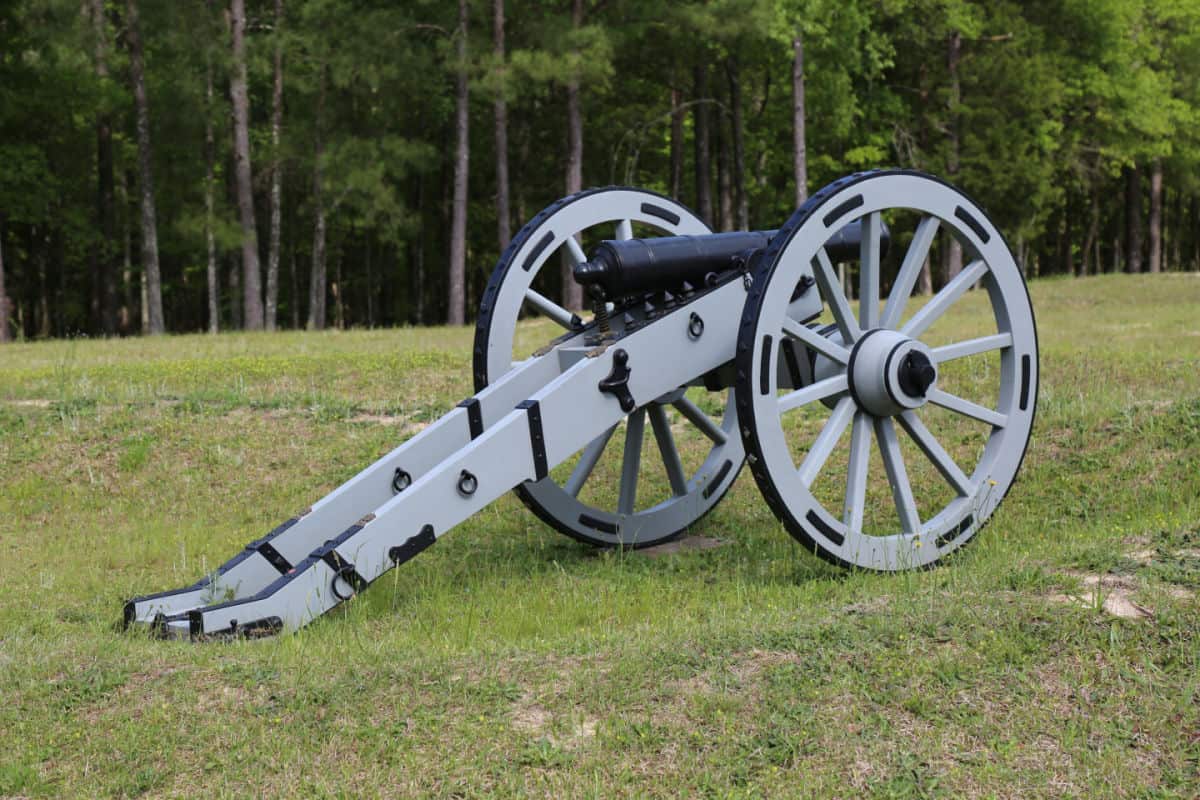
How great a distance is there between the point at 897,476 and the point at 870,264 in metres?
1.06

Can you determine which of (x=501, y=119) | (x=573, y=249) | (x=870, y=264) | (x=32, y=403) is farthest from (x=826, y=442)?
(x=501, y=119)

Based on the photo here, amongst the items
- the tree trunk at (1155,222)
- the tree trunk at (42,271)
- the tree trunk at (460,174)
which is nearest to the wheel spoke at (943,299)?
the tree trunk at (460,174)

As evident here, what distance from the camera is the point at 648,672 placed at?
4469 millimetres

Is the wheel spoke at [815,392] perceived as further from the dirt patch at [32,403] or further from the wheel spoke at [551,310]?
the dirt patch at [32,403]

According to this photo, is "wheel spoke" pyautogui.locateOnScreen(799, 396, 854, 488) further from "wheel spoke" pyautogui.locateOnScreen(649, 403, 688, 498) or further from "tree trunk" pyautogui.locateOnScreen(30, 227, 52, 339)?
"tree trunk" pyautogui.locateOnScreen(30, 227, 52, 339)

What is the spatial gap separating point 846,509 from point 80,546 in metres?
4.62

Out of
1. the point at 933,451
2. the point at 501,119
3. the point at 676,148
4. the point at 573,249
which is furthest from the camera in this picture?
the point at 676,148

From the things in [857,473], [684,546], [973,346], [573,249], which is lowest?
[684,546]

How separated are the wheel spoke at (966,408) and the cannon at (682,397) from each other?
0.02m

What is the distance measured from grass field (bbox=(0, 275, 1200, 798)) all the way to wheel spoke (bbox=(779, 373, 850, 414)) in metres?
0.84

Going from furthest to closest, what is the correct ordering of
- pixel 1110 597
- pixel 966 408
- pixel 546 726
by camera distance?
pixel 966 408 < pixel 1110 597 < pixel 546 726

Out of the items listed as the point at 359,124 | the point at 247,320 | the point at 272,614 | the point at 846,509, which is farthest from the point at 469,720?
the point at 359,124

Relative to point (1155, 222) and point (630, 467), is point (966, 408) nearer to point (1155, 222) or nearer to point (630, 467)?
point (630, 467)

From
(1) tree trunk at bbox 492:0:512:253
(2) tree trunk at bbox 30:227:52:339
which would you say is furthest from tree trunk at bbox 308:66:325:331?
(2) tree trunk at bbox 30:227:52:339
